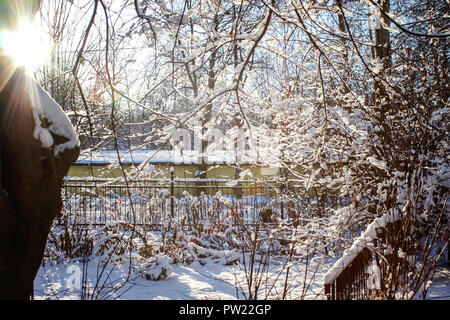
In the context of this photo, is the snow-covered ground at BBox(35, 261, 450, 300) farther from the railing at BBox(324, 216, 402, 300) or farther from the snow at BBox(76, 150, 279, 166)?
the snow at BBox(76, 150, 279, 166)

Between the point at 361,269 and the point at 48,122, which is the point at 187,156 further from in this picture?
the point at 361,269

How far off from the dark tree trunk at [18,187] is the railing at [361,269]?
2.37 metres

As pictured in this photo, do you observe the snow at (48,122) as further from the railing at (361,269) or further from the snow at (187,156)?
the railing at (361,269)

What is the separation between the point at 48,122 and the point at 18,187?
0.47 m

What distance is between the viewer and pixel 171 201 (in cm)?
868

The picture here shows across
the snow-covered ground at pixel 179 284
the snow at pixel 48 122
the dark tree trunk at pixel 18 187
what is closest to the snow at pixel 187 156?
the snow at pixel 48 122

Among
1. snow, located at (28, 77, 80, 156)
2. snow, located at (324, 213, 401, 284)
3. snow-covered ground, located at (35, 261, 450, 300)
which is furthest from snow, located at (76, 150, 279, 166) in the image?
snow-covered ground, located at (35, 261, 450, 300)

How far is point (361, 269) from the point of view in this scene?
3.66 m

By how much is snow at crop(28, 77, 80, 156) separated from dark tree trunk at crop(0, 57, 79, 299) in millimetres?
33

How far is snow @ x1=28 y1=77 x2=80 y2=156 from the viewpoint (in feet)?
6.48

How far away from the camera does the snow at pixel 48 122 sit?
1.98m

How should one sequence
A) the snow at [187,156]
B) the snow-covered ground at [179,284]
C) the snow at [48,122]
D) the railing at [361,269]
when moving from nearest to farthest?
the snow at [48,122] < the railing at [361,269] < the snow at [187,156] < the snow-covered ground at [179,284]
